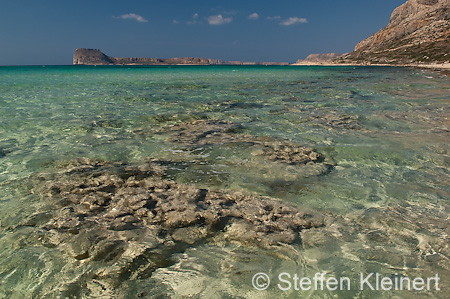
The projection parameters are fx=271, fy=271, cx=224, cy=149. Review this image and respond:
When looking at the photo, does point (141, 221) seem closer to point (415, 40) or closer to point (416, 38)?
point (415, 40)

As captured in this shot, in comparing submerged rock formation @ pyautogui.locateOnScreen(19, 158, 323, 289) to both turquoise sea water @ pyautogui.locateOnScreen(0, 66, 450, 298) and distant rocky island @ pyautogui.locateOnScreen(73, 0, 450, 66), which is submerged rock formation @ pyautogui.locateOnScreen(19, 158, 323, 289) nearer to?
turquoise sea water @ pyautogui.locateOnScreen(0, 66, 450, 298)

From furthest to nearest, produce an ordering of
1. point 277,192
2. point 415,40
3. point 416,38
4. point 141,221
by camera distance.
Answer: point 416,38 < point 415,40 < point 277,192 < point 141,221

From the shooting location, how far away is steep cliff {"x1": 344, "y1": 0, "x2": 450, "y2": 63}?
248 ft

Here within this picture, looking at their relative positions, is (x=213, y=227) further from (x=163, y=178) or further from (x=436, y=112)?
(x=436, y=112)

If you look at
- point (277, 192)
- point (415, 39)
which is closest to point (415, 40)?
point (415, 39)

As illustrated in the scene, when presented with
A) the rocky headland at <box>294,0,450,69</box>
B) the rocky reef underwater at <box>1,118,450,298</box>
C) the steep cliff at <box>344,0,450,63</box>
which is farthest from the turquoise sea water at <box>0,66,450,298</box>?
the steep cliff at <box>344,0,450,63</box>

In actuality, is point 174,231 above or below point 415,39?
below

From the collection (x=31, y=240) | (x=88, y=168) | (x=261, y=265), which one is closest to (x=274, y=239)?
(x=261, y=265)

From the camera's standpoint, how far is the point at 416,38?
3957 inches

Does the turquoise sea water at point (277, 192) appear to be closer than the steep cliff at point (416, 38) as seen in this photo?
Yes

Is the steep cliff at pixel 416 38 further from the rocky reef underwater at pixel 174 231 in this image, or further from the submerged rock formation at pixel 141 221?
the submerged rock formation at pixel 141 221

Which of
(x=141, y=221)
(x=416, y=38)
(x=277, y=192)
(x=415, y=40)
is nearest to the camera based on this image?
(x=141, y=221)

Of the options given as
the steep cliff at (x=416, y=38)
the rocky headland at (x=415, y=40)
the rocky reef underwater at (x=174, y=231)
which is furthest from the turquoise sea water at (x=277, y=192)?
the steep cliff at (x=416, y=38)

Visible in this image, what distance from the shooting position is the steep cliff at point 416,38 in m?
75.5
